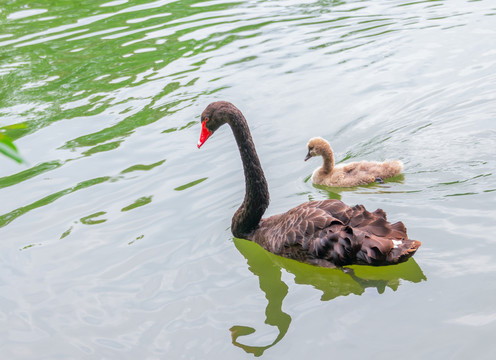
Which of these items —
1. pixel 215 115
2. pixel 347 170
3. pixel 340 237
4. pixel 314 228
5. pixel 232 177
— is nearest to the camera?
pixel 340 237

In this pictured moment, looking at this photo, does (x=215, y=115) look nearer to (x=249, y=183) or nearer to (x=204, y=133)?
(x=204, y=133)

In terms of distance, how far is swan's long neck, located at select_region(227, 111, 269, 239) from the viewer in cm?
467

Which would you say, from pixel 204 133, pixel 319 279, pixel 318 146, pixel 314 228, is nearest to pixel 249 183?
pixel 204 133

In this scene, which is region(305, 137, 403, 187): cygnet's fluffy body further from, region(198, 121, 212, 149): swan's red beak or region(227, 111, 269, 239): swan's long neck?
region(198, 121, 212, 149): swan's red beak

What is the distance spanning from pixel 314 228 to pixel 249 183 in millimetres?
796

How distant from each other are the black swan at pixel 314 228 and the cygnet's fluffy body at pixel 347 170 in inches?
38.2

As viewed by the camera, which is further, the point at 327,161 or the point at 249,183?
the point at 327,161

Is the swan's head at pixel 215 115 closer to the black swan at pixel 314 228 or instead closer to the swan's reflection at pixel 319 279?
the black swan at pixel 314 228

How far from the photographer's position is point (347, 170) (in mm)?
5613

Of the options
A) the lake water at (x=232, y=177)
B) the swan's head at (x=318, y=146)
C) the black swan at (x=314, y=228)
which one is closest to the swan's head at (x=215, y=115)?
the black swan at (x=314, y=228)

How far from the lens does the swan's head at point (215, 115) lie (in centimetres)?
468

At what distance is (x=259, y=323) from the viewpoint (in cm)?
374

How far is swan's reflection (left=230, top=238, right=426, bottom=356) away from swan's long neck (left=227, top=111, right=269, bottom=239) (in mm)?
361

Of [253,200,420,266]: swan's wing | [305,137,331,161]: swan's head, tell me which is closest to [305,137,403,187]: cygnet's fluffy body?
[305,137,331,161]: swan's head
